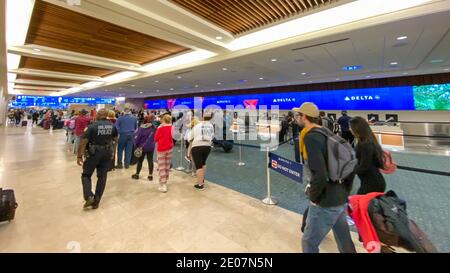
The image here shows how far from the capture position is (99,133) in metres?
3.02

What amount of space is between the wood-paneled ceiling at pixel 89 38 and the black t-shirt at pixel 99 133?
3.04 m

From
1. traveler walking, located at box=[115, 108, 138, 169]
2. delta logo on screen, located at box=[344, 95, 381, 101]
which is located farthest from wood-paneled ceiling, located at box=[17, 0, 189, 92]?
delta logo on screen, located at box=[344, 95, 381, 101]

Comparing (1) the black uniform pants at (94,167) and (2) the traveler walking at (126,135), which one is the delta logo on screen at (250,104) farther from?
(1) the black uniform pants at (94,167)

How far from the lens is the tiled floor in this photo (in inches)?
86.5

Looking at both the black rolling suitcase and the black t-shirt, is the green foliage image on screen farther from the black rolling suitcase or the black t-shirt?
the black rolling suitcase

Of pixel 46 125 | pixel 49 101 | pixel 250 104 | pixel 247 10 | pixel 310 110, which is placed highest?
pixel 49 101

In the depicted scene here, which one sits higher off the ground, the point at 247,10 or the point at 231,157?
the point at 247,10

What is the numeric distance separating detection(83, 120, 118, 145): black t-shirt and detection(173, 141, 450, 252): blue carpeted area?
92.0 inches

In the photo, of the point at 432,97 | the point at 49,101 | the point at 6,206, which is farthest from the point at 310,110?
Answer: the point at 49,101

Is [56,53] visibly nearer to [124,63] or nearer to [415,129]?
[124,63]

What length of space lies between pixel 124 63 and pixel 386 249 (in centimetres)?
969

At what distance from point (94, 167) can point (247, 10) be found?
14.1 ft

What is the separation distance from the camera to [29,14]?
4.25 m

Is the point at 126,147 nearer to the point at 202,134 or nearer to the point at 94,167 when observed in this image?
the point at 94,167
